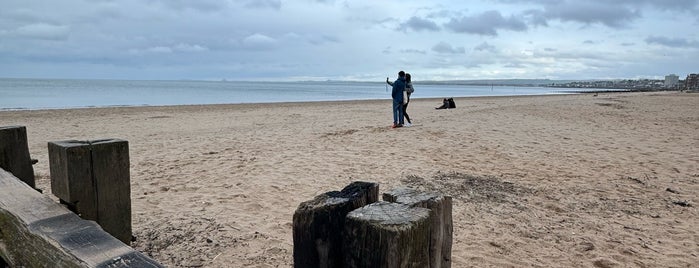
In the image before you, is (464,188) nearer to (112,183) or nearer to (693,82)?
(112,183)

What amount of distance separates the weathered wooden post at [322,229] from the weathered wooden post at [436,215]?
21 centimetres

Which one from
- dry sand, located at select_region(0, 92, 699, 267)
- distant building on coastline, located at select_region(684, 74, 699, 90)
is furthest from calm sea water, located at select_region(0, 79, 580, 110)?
dry sand, located at select_region(0, 92, 699, 267)

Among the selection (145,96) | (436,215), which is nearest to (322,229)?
(436,215)

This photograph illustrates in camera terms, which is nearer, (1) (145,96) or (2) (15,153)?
(2) (15,153)

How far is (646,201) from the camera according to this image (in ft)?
18.8

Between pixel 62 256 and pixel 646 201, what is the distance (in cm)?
640

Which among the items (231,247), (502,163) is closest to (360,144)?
(502,163)

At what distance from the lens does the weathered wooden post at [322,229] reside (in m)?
1.65

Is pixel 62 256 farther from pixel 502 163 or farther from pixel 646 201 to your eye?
pixel 502 163

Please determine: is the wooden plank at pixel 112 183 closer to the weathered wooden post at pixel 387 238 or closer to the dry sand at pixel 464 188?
the dry sand at pixel 464 188

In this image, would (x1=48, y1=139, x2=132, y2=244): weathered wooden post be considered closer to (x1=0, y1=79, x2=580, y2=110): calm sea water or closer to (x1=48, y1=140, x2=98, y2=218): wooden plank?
(x1=48, y1=140, x2=98, y2=218): wooden plank

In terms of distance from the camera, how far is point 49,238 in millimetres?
1866

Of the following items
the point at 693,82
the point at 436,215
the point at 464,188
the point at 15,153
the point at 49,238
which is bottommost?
the point at 464,188

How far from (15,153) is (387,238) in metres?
2.83
